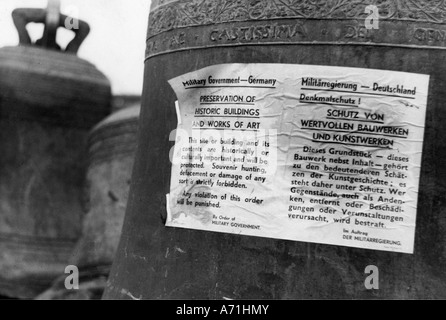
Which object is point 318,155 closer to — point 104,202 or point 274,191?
point 274,191

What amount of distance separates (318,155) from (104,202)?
3.68 meters

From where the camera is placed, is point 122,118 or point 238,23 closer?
point 238,23

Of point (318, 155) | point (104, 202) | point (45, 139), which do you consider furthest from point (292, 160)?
point (45, 139)

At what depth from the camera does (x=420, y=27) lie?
296 cm

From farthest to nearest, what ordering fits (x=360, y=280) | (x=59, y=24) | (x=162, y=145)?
(x=59, y=24) → (x=162, y=145) → (x=360, y=280)

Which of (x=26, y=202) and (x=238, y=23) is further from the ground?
(x=238, y=23)

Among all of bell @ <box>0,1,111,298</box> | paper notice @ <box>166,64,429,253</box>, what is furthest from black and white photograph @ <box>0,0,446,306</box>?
bell @ <box>0,1,111,298</box>

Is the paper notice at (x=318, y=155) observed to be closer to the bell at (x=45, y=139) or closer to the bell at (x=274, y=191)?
the bell at (x=274, y=191)

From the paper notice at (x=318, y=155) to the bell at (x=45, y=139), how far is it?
4.52 metres

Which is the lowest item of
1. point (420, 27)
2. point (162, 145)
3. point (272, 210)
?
point (272, 210)

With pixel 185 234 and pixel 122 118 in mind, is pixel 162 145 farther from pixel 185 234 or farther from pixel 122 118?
pixel 122 118

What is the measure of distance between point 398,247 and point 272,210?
0.44m

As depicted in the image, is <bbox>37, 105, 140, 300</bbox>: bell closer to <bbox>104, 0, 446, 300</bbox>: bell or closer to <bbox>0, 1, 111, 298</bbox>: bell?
<bbox>0, 1, 111, 298</bbox>: bell

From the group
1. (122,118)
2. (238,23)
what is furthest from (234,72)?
(122,118)
